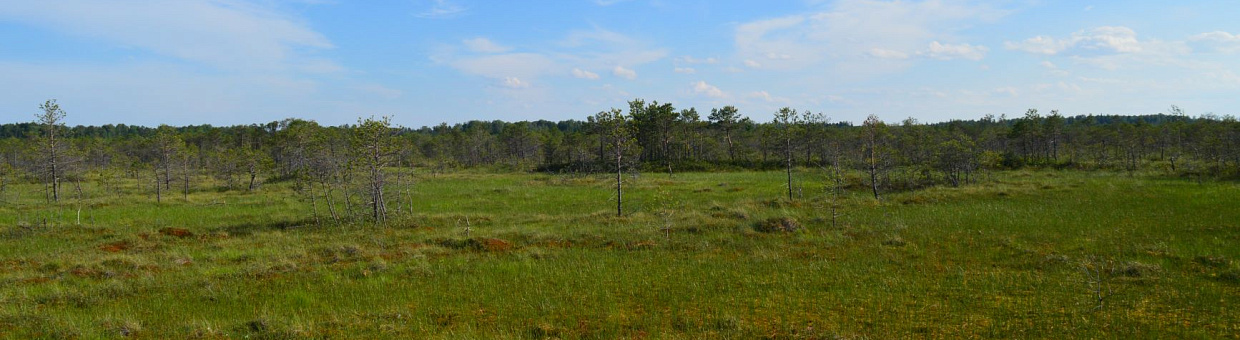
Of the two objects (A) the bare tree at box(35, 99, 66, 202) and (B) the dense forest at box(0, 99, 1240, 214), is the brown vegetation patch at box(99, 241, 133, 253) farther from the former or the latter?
(A) the bare tree at box(35, 99, 66, 202)

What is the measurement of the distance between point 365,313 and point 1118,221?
23.2 metres

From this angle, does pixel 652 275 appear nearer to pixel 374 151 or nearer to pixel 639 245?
pixel 639 245

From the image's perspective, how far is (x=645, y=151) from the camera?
265 ft

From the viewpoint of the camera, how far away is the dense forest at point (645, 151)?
27.3 m

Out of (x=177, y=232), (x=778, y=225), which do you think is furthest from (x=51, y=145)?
(x=778, y=225)

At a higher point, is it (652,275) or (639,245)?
(639,245)

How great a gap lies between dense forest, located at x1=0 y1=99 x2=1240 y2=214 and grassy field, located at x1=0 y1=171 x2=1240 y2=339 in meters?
4.78

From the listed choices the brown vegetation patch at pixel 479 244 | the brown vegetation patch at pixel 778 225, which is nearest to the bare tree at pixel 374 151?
the brown vegetation patch at pixel 479 244

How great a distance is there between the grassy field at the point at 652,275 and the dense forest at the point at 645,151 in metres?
4.78

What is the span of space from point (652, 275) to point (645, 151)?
6811 centimetres

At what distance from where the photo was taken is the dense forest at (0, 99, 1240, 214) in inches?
1076

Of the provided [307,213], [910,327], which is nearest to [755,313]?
[910,327]

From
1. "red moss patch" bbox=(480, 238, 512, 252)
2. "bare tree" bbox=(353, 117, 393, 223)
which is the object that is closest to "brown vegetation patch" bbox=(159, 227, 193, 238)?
"bare tree" bbox=(353, 117, 393, 223)

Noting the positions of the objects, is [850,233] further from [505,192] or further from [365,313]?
[505,192]
